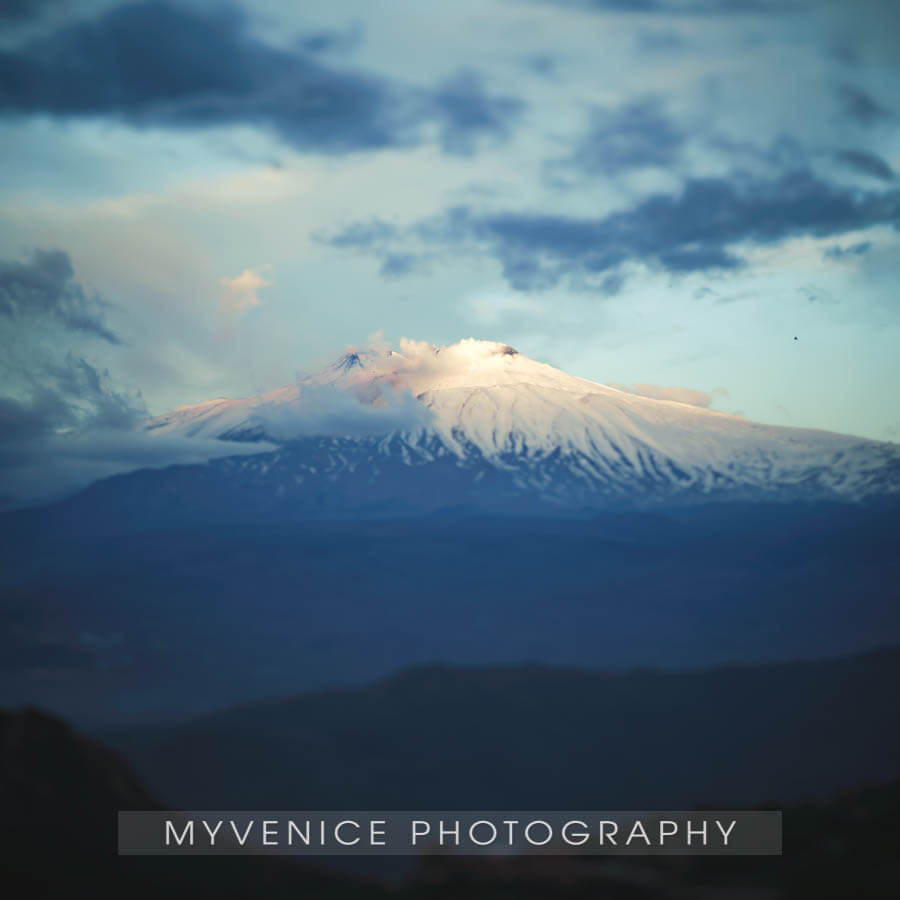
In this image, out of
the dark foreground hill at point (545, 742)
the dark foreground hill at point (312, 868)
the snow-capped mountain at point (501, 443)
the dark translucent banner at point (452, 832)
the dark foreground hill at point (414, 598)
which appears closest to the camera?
the dark foreground hill at point (312, 868)

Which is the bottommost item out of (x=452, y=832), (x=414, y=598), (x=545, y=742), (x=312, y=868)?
(x=312, y=868)

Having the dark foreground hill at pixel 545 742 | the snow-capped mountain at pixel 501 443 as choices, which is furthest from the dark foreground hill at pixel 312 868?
the snow-capped mountain at pixel 501 443

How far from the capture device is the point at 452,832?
174 feet

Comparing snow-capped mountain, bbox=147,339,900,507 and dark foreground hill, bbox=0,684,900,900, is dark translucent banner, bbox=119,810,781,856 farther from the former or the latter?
snow-capped mountain, bbox=147,339,900,507

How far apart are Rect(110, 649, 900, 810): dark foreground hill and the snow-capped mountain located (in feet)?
81.4

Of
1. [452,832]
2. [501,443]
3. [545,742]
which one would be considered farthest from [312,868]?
[501,443]

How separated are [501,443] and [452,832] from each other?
147ft

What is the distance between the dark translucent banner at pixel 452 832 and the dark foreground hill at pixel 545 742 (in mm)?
1035

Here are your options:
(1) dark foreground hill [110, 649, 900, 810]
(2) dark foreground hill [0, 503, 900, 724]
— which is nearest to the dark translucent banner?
(1) dark foreground hill [110, 649, 900, 810]

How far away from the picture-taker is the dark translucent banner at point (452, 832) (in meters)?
32.3

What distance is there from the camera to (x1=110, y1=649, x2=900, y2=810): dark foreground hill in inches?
2068

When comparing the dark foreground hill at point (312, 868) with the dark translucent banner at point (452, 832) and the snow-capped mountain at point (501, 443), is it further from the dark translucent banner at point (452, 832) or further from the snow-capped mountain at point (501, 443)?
the snow-capped mountain at point (501, 443)

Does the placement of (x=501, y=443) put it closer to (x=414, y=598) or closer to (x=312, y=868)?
(x=414, y=598)

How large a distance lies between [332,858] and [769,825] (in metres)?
20.9
